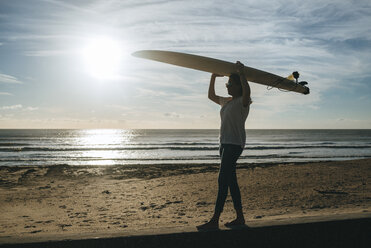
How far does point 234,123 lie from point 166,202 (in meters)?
4.40

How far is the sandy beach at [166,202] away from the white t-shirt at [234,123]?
4.89 feet

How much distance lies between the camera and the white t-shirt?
10.6 feet

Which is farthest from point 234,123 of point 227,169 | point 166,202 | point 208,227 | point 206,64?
point 166,202

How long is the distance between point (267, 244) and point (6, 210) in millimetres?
6428

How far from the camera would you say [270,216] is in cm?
536

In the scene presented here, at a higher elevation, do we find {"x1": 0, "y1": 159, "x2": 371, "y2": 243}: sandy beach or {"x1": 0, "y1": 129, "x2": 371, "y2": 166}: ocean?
{"x1": 0, "y1": 159, "x2": 371, "y2": 243}: sandy beach

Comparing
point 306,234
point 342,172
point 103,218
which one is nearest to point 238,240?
point 306,234

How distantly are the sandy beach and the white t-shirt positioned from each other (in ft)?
4.89

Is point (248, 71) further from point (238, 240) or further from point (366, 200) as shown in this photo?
point (366, 200)

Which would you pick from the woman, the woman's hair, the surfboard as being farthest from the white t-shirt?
the surfboard

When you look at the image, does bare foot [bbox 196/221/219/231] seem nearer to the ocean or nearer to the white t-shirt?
the white t-shirt

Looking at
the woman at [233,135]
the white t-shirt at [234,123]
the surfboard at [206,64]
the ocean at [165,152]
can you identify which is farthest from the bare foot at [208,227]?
the ocean at [165,152]

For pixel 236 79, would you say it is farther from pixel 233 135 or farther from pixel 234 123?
pixel 233 135

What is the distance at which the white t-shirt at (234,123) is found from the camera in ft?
10.6
